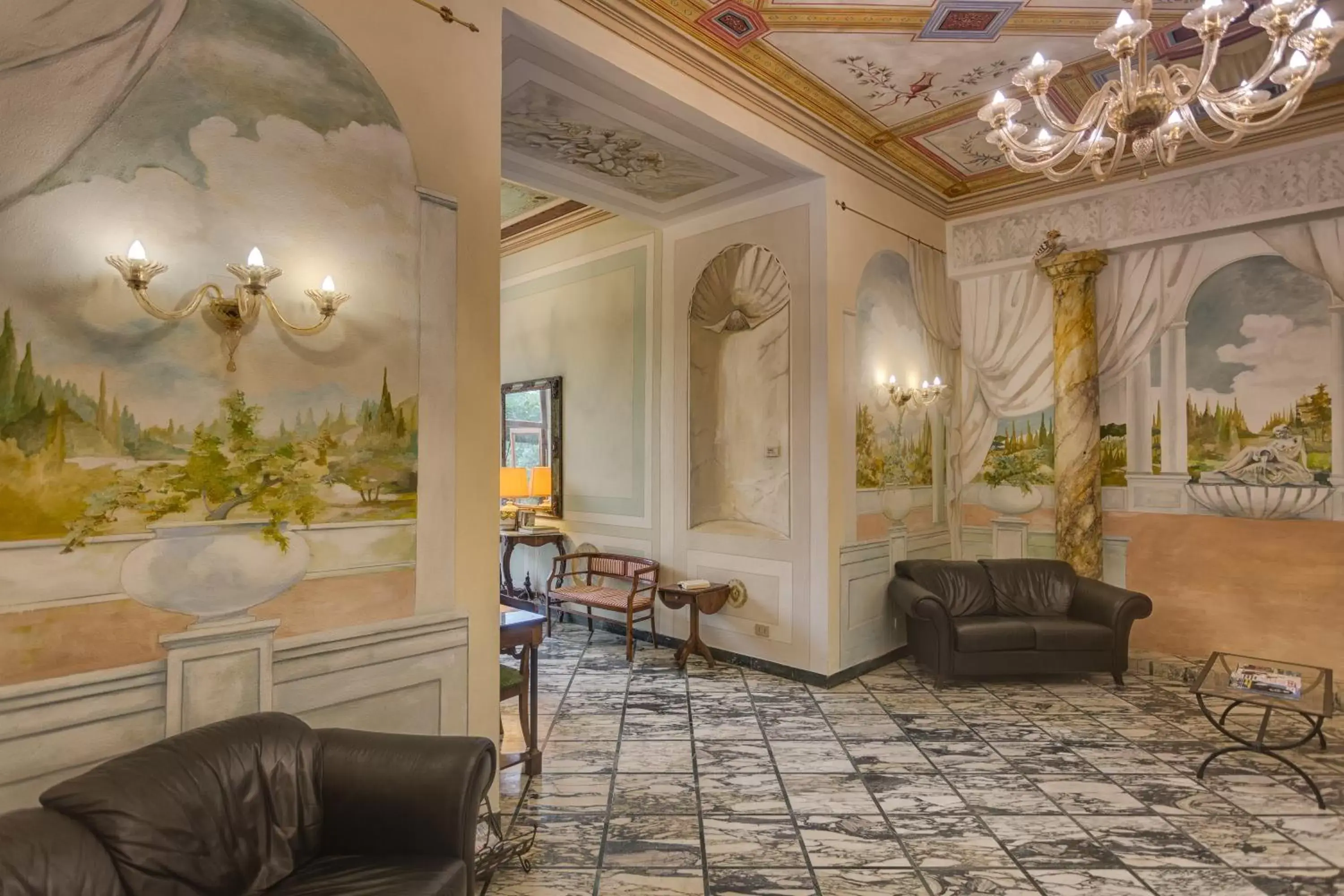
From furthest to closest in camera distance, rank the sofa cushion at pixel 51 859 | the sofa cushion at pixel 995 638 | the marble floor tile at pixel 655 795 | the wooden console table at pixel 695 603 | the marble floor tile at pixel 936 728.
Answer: the wooden console table at pixel 695 603 → the sofa cushion at pixel 995 638 → the marble floor tile at pixel 936 728 → the marble floor tile at pixel 655 795 → the sofa cushion at pixel 51 859

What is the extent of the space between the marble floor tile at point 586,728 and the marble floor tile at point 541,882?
129 cm

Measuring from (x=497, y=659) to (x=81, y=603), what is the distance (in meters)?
1.43

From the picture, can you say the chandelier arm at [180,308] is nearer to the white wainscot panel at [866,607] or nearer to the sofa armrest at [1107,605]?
the white wainscot panel at [866,607]

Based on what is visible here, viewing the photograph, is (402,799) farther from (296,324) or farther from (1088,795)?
(1088,795)

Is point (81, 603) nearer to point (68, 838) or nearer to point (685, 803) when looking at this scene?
point (68, 838)

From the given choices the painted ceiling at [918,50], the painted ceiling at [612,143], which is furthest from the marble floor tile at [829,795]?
the painted ceiling at [918,50]

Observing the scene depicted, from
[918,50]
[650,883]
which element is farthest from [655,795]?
[918,50]

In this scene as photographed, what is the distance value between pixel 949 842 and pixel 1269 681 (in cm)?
199

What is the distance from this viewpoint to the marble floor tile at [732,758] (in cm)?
361

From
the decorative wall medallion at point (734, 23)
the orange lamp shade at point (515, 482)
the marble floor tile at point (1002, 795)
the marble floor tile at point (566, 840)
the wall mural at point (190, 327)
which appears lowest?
the marble floor tile at point (1002, 795)

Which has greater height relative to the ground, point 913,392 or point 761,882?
point 913,392

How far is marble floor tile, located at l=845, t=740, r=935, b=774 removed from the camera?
3635 mm

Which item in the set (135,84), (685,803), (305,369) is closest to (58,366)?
(305,369)

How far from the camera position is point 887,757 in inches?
149
